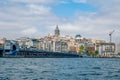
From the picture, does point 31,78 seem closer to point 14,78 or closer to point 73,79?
point 14,78

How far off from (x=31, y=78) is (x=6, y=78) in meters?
2.76

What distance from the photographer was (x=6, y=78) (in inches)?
1754

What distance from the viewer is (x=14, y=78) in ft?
147

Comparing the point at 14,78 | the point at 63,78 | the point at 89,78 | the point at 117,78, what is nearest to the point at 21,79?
the point at 14,78

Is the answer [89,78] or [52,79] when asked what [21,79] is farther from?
[89,78]

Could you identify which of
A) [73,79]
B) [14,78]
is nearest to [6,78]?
[14,78]

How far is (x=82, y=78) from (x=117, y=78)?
4.07 metres

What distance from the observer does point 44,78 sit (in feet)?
148

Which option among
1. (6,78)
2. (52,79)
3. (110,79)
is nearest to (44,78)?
(52,79)

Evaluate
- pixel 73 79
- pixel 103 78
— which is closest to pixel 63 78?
pixel 73 79

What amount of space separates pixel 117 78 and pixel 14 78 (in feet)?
38.5

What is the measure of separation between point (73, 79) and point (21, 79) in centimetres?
571

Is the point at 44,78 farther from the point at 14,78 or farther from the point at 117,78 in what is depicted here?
the point at 117,78

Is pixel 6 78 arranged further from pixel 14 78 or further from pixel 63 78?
pixel 63 78
